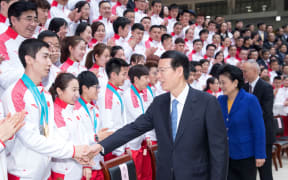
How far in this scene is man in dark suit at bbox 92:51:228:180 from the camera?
1.87m

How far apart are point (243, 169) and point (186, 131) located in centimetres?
128

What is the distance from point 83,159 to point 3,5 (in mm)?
2111

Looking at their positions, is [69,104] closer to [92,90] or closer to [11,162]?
[92,90]

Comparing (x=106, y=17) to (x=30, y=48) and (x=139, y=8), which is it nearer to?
(x=139, y=8)

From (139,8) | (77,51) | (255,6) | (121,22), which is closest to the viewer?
(77,51)

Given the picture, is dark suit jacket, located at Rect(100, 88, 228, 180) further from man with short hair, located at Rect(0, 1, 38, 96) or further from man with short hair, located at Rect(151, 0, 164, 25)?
man with short hair, located at Rect(151, 0, 164, 25)

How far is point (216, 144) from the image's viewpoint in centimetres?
187

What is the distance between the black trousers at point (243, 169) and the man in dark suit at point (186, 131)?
1.06 meters

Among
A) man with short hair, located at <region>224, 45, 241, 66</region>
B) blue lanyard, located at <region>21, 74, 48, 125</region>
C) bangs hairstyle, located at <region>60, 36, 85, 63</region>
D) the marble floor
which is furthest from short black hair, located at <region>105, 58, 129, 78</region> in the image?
man with short hair, located at <region>224, 45, 241, 66</region>

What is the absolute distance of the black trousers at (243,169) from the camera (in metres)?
2.84

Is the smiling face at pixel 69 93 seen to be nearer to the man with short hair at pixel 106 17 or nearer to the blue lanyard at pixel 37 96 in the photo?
the blue lanyard at pixel 37 96

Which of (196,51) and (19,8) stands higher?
(19,8)

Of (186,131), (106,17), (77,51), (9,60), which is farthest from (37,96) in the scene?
(106,17)

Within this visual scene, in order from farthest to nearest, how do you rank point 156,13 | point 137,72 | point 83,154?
point 156,13, point 137,72, point 83,154
